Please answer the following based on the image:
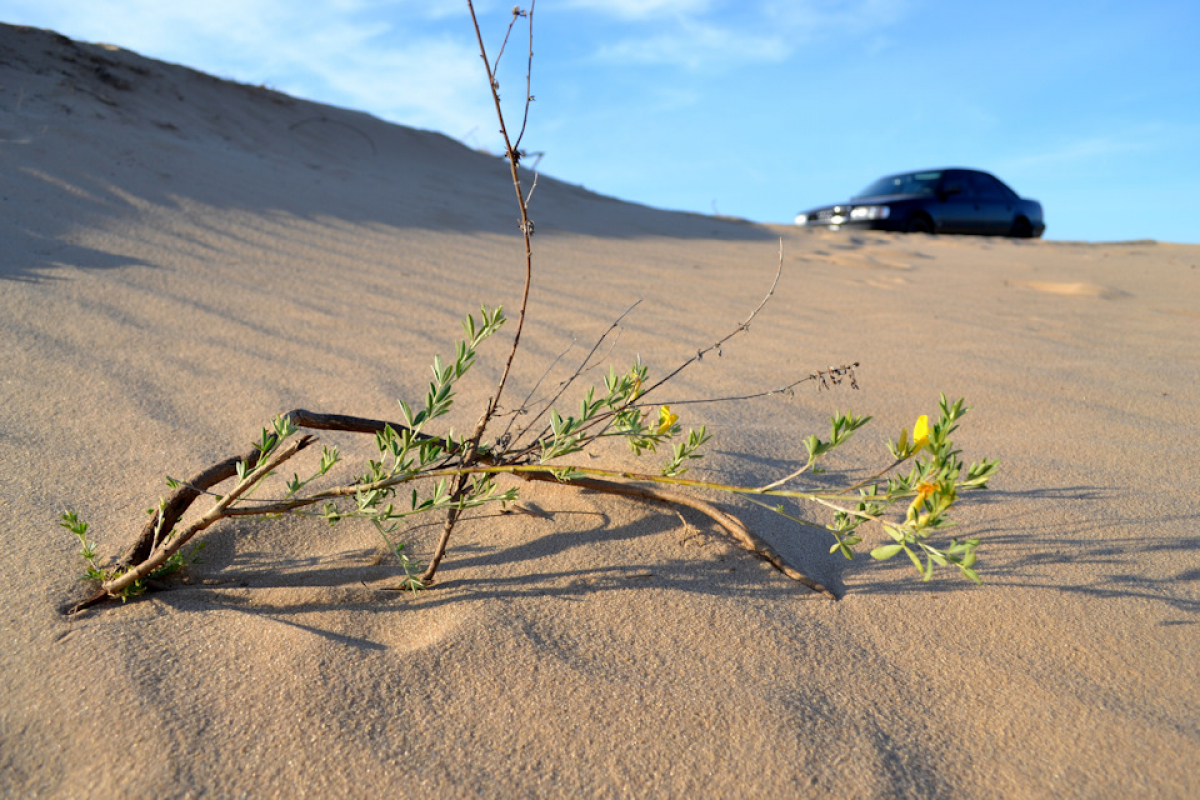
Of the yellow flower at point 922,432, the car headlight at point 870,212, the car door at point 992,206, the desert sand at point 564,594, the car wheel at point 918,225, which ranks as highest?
the car door at point 992,206

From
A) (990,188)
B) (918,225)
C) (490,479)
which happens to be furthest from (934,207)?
(490,479)

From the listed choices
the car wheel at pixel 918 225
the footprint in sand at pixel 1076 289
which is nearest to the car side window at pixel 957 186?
the car wheel at pixel 918 225

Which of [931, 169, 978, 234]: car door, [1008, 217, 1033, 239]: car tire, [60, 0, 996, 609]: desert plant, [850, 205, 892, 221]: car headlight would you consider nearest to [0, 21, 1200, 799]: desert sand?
[60, 0, 996, 609]: desert plant

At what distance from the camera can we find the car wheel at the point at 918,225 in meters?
10.9

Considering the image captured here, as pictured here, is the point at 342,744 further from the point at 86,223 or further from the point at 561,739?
Answer: the point at 86,223

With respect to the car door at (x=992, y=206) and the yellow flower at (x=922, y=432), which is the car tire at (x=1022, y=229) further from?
the yellow flower at (x=922, y=432)

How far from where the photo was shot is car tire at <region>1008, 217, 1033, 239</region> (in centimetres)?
1212

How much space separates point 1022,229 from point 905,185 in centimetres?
245

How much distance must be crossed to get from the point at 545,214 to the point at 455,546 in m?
6.48

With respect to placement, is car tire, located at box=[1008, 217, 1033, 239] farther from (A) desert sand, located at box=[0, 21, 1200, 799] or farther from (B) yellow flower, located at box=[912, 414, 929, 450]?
(B) yellow flower, located at box=[912, 414, 929, 450]

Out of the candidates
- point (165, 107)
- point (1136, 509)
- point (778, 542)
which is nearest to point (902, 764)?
point (778, 542)

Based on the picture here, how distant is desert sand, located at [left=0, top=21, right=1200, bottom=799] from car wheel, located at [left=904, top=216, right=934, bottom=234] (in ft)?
25.6

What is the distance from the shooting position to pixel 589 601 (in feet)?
4.50

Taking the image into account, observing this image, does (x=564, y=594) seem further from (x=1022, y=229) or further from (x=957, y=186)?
(x=1022, y=229)
